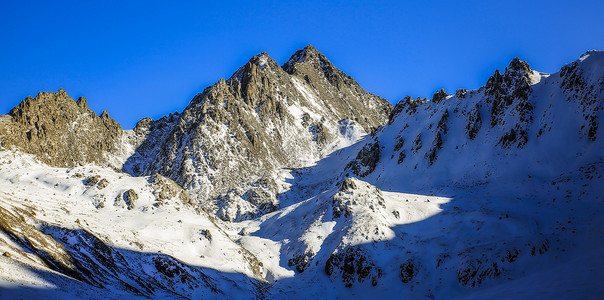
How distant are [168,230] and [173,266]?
35.8 feet

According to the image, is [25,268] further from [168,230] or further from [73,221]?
[168,230]

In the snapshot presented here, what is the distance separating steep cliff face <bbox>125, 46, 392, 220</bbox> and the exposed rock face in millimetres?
9056

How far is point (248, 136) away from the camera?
116 meters

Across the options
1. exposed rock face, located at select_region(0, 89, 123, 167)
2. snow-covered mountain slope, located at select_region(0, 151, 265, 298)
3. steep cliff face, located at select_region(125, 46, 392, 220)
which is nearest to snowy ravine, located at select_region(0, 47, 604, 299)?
snow-covered mountain slope, located at select_region(0, 151, 265, 298)

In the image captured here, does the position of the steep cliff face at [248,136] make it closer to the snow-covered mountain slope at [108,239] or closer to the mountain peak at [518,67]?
the snow-covered mountain slope at [108,239]

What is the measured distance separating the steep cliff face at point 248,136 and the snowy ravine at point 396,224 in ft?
42.6

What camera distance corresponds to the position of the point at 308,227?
195ft

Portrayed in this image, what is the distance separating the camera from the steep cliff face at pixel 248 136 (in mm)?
96375

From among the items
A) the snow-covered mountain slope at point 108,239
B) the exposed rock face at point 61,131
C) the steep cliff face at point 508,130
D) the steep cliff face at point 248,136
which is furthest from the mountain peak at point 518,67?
the exposed rock face at point 61,131

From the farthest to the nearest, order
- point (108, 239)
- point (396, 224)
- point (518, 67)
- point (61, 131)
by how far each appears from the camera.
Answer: point (61, 131) → point (518, 67) → point (396, 224) → point (108, 239)

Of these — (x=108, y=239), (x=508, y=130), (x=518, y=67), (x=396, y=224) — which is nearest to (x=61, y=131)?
(x=108, y=239)

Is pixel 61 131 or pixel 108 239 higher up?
pixel 61 131

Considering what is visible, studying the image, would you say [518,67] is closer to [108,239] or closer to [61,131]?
[108,239]

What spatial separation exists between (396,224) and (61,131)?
85.3 m
